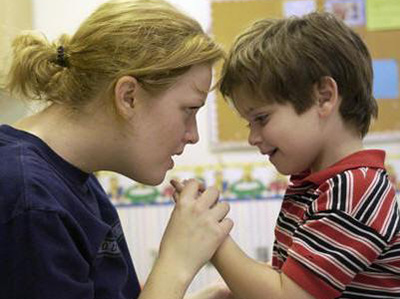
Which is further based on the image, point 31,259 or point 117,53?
point 117,53

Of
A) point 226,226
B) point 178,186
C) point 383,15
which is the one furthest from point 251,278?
point 383,15

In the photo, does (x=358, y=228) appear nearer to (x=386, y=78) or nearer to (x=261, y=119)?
(x=261, y=119)

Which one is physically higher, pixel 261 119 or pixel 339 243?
pixel 261 119

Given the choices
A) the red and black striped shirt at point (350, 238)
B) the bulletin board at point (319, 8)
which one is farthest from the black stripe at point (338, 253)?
the bulletin board at point (319, 8)

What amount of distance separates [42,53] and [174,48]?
257mm

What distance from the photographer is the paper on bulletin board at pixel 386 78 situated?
6.22ft

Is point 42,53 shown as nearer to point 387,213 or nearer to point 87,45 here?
point 87,45

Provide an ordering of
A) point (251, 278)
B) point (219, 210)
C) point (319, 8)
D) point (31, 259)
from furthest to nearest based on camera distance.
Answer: point (319, 8) < point (219, 210) < point (251, 278) < point (31, 259)

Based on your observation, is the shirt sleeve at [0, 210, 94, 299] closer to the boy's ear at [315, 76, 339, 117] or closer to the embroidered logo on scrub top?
the embroidered logo on scrub top

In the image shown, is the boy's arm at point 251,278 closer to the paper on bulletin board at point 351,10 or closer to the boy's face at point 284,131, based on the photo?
the boy's face at point 284,131

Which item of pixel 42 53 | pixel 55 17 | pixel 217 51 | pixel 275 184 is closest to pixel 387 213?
pixel 217 51

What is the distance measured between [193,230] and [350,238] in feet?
0.88

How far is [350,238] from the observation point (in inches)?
29.7

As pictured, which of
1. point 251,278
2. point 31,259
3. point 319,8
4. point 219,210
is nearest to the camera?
point 31,259
